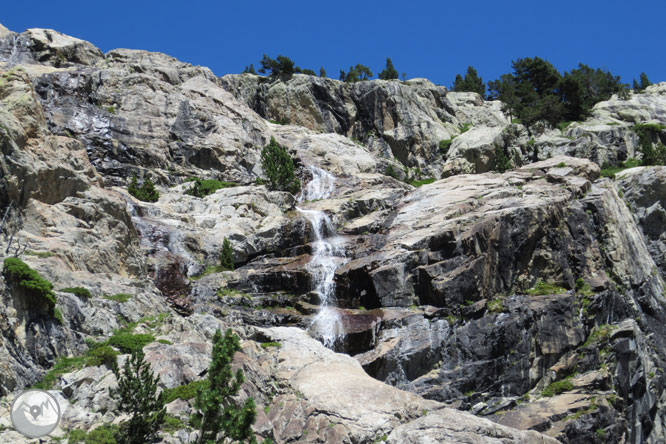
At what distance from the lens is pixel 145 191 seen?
50.2 meters

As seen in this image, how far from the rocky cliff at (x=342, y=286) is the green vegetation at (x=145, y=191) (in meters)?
3.31

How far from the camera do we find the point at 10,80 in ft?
110

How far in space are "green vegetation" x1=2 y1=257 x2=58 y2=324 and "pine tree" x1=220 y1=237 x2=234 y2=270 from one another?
17652 millimetres

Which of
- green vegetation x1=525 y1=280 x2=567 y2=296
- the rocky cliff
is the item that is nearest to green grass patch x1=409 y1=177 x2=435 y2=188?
the rocky cliff

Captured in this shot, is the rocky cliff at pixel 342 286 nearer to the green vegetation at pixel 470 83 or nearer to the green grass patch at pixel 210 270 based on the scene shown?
the green grass patch at pixel 210 270

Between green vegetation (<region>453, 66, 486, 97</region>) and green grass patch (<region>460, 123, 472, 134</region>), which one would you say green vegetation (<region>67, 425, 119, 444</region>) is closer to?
green grass patch (<region>460, 123, 472, 134</region>)

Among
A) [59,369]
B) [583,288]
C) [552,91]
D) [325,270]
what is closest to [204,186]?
[325,270]

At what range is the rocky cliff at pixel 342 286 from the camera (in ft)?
68.7

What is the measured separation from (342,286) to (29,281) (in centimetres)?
1993

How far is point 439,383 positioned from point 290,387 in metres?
10.3

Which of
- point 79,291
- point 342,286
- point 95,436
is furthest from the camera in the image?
point 342,286

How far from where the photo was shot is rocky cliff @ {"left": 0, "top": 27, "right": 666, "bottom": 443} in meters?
21.0

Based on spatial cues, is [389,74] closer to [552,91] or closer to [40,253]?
[552,91]

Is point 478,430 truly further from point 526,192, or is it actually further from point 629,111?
point 629,111
